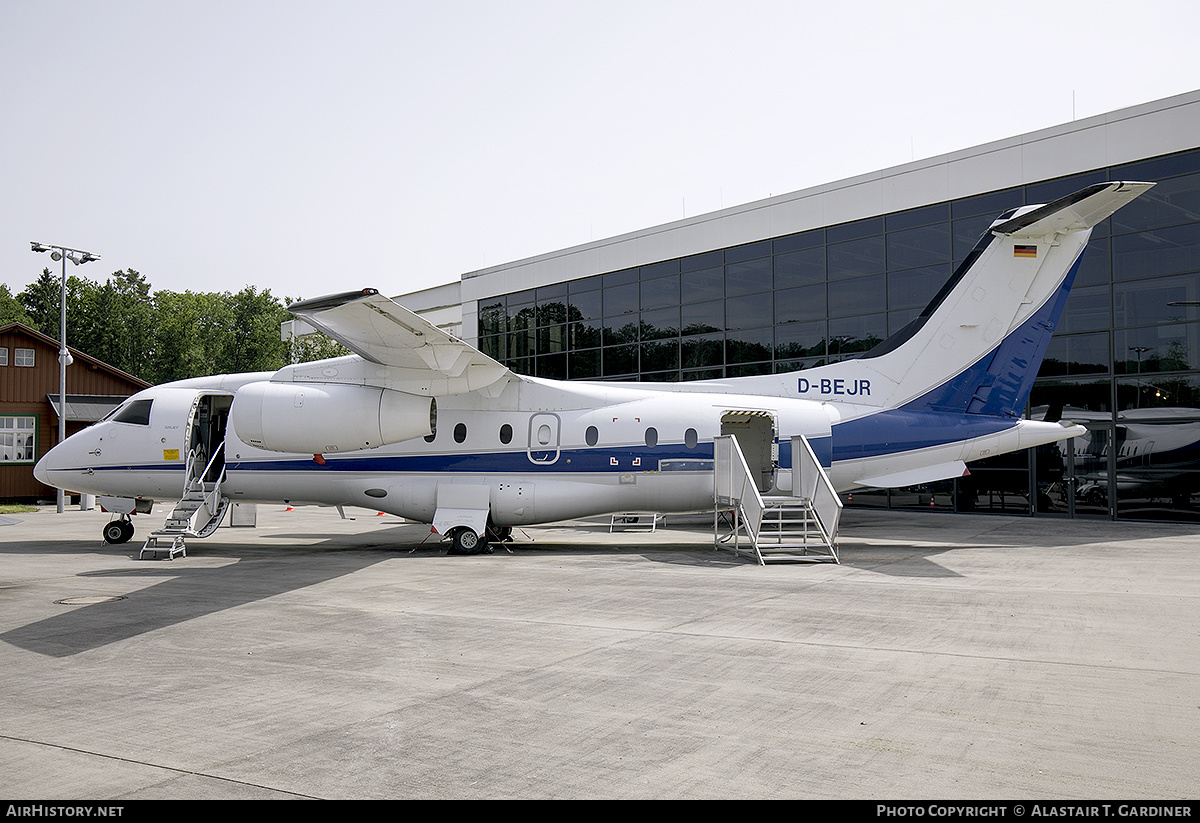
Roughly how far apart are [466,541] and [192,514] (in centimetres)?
525

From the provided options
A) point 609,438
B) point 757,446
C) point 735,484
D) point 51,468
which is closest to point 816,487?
point 735,484

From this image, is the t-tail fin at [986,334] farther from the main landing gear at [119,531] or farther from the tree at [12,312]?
the tree at [12,312]

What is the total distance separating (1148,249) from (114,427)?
24406 mm

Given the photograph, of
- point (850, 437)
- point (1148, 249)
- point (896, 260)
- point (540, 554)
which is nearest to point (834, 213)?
point (896, 260)

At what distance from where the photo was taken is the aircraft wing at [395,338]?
11609 millimetres

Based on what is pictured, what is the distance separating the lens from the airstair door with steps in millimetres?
14516

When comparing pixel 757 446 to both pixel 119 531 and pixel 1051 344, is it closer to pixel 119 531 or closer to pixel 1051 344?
pixel 1051 344

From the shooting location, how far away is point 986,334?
52.2 ft

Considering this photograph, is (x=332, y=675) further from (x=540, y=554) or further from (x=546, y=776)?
(x=540, y=554)

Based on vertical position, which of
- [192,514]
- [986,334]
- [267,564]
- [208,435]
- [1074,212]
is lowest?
[267,564]

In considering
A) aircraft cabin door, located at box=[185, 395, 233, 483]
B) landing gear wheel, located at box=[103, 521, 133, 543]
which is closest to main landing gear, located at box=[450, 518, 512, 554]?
aircraft cabin door, located at box=[185, 395, 233, 483]

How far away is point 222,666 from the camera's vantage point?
6867mm

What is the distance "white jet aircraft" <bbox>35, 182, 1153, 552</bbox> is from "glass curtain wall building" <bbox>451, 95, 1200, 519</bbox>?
5.96 meters

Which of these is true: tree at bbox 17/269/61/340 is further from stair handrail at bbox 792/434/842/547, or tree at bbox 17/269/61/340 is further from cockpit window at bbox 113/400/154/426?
stair handrail at bbox 792/434/842/547
